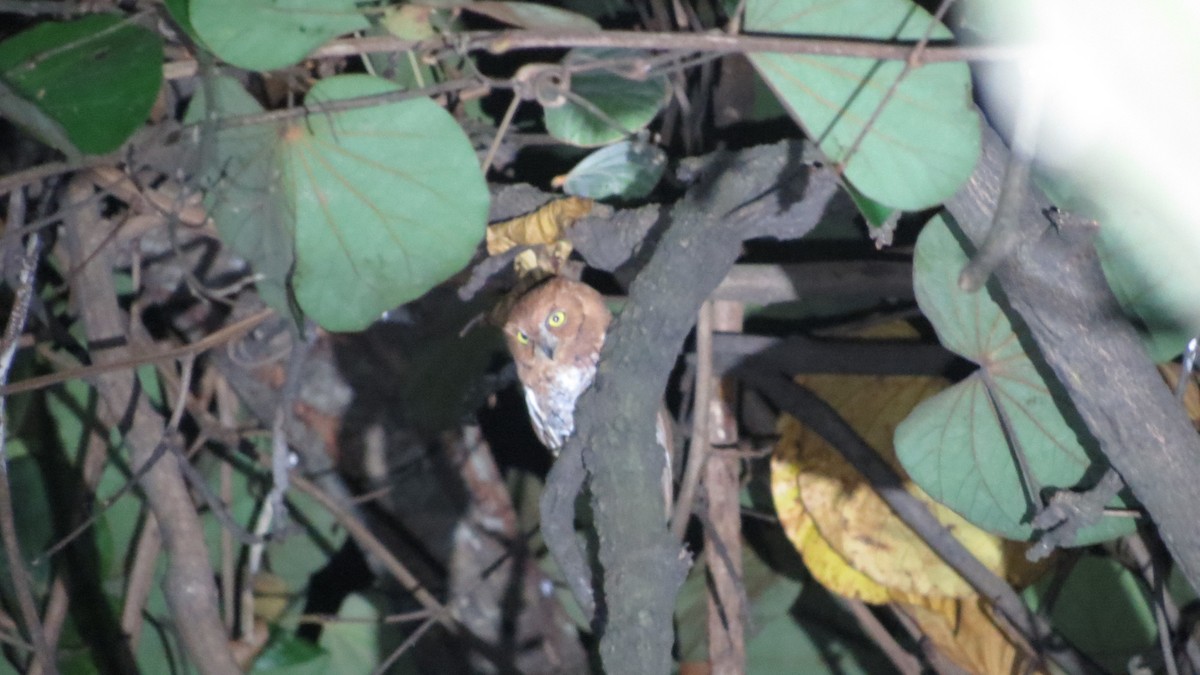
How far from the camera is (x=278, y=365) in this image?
1150 mm

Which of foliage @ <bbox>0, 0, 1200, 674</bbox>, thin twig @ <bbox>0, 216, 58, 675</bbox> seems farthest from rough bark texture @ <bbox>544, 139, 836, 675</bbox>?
thin twig @ <bbox>0, 216, 58, 675</bbox>

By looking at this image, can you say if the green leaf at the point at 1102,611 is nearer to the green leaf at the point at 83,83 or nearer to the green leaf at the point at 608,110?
the green leaf at the point at 608,110

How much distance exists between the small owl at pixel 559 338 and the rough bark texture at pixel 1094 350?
0.31 m

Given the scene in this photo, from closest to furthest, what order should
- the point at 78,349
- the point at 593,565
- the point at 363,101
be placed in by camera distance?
the point at 363,101 < the point at 593,565 < the point at 78,349

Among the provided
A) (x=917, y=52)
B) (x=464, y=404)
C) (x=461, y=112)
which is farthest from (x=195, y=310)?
(x=917, y=52)

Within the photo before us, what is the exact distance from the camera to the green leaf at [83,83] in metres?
0.74

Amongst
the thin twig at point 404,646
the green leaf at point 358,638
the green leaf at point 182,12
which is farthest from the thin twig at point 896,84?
the green leaf at point 358,638

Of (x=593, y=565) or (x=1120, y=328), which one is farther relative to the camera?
(x=593, y=565)

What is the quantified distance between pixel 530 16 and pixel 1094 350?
1.66 ft

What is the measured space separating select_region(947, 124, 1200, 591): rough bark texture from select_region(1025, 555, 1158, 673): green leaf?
1.09 ft

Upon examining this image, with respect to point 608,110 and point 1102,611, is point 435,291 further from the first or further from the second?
point 1102,611

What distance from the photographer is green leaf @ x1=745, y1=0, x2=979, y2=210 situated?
67 centimetres

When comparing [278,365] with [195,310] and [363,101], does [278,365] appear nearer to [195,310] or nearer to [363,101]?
[195,310]

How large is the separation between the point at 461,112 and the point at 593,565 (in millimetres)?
466
